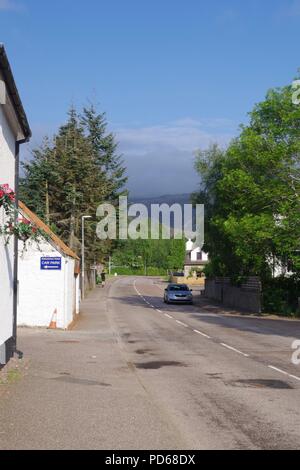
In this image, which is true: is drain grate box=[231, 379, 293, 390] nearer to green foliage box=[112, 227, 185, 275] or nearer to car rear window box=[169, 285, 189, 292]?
car rear window box=[169, 285, 189, 292]

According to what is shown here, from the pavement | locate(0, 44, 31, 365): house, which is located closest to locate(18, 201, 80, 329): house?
the pavement

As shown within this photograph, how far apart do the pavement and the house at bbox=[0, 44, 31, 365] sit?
950mm

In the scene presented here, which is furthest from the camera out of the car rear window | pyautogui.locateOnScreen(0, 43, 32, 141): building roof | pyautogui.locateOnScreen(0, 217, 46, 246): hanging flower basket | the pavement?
the car rear window

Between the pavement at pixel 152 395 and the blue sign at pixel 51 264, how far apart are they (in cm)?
341

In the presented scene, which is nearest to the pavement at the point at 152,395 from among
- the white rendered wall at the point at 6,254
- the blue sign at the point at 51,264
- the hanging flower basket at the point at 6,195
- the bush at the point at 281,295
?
the white rendered wall at the point at 6,254

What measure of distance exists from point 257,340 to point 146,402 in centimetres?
1262

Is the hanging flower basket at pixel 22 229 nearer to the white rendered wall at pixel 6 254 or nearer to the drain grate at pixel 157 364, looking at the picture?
the white rendered wall at pixel 6 254

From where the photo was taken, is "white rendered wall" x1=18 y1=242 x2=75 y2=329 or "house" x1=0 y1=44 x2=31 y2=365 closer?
"house" x1=0 y1=44 x2=31 y2=365

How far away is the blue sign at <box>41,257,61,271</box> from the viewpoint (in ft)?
80.4

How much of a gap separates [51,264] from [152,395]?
47.7 feet

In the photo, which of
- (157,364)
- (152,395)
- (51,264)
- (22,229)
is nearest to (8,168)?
(22,229)

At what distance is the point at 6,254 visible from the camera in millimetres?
13148

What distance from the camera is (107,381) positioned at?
39.9ft
